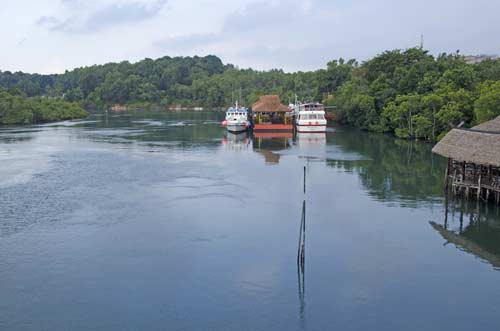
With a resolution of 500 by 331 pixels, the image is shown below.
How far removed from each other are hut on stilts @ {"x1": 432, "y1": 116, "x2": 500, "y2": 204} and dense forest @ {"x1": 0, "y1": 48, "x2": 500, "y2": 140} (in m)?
2.71

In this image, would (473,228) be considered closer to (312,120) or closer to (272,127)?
(312,120)

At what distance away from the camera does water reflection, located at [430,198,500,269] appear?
18.0 m

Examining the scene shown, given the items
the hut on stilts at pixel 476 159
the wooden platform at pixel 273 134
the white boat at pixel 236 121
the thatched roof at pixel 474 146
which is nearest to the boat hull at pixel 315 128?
the wooden platform at pixel 273 134

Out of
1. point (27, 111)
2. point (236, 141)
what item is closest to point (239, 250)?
point (236, 141)

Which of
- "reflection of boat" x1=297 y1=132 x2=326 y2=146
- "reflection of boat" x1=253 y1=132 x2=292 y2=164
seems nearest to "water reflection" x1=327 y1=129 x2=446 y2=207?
"reflection of boat" x1=297 y1=132 x2=326 y2=146

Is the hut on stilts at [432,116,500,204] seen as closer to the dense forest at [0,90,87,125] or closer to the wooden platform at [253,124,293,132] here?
the wooden platform at [253,124,293,132]

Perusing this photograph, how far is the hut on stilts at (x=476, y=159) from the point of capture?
2095 centimetres

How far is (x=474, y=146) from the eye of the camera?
21828 mm

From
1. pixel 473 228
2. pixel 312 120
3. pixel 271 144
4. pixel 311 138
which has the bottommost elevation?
pixel 473 228

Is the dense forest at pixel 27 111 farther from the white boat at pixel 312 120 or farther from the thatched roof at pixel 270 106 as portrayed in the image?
the white boat at pixel 312 120

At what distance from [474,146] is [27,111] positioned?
69464 millimetres

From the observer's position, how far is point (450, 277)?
15.4 m

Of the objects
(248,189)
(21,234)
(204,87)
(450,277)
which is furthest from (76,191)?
(204,87)

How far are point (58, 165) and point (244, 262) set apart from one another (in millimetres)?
22452
